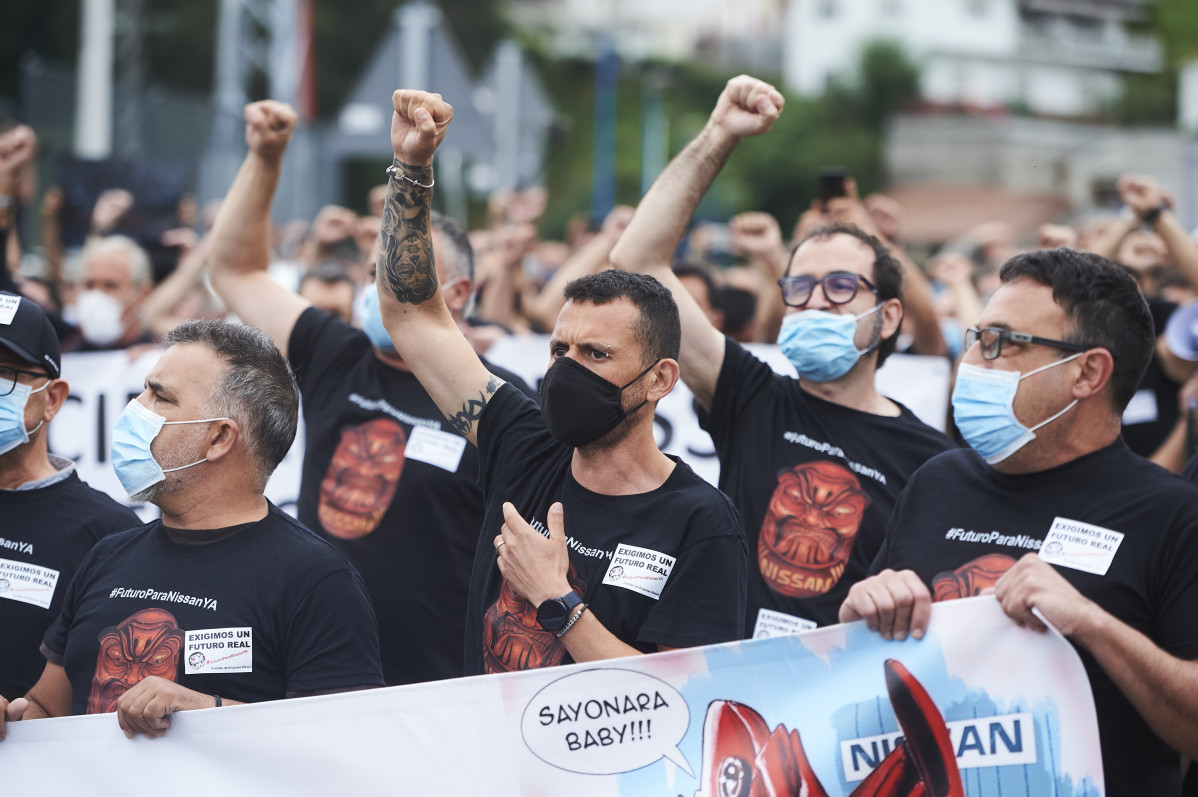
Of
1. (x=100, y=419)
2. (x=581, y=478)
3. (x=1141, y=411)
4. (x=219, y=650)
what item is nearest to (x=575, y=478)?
(x=581, y=478)

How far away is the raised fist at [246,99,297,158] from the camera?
164 inches

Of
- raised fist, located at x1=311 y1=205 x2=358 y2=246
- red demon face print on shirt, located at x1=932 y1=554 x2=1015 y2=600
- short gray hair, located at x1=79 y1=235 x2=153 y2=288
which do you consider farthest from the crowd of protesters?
short gray hair, located at x1=79 y1=235 x2=153 y2=288

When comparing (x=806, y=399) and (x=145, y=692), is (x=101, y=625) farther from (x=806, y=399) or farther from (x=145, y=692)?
(x=806, y=399)

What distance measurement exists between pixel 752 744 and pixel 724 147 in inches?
79.3

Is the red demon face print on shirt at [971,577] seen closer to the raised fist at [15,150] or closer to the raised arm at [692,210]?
the raised arm at [692,210]

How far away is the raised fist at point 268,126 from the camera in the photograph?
13.7 ft

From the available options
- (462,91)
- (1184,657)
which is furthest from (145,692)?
(462,91)

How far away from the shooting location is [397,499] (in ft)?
13.2

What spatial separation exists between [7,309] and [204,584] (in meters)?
1.22

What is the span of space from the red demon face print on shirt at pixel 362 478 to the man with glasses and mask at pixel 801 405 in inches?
37.8

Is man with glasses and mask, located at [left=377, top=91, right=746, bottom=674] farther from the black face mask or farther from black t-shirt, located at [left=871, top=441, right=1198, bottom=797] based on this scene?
black t-shirt, located at [left=871, top=441, right=1198, bottom=797]

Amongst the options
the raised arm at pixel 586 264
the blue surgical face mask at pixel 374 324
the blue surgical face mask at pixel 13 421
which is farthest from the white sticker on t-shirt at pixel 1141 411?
the blue surgical face mask at pixel 13 421

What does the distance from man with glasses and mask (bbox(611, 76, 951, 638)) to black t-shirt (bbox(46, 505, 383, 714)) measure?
1.36m

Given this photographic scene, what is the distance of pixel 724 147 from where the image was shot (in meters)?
3.96
